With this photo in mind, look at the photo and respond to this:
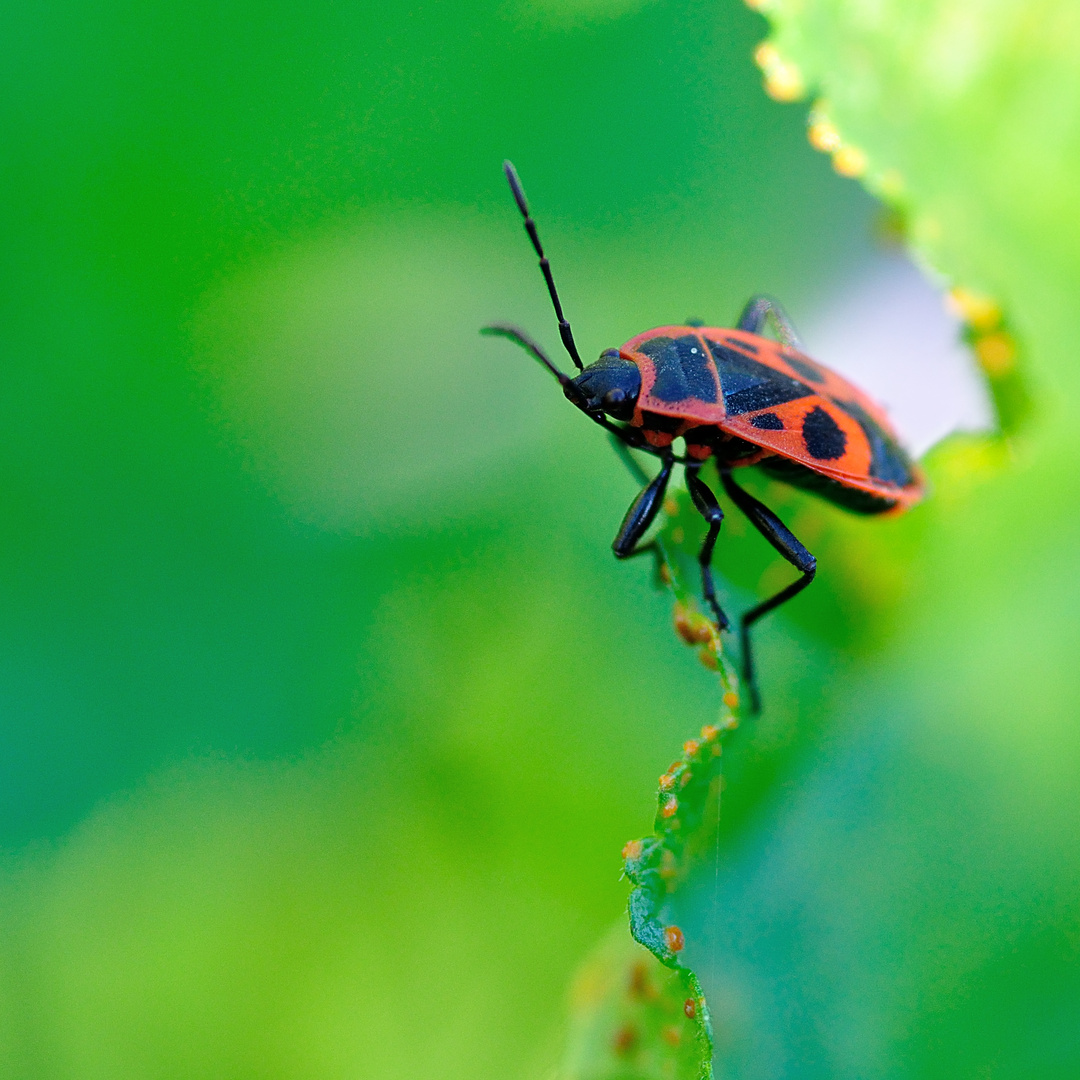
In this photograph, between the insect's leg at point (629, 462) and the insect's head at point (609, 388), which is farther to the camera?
the insect's leg at point (629, 462)

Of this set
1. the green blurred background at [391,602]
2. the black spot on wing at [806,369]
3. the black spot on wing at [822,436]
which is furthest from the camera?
the black spot on wing at [806,369]

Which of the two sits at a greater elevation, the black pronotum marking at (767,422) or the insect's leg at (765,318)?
the insect's leg at (765,318)

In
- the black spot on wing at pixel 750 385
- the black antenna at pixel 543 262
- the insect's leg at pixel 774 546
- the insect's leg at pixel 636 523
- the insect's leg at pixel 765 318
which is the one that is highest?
the black antenna at pixel 543 262

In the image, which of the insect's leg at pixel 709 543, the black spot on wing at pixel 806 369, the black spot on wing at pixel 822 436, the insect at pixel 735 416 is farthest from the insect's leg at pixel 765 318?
the insect's leg at pixel 709 543

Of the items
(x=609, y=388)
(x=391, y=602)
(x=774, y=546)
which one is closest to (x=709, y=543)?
(x=774, y=546)

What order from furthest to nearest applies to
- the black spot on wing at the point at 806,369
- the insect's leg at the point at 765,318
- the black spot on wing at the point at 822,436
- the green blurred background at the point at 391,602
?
1. the insect's leg at the point at 765,318
2. the black spot on wing at the point at 806,369
3. the black spot on wing at the point at 822,436
4. the green blurred background at the point at 391,602

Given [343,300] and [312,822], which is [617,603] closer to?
[312,822]

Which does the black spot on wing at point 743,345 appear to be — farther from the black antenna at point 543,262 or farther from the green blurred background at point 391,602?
the black antenna at point 543,262

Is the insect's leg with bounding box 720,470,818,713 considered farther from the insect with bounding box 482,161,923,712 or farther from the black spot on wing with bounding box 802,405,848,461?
the black spot on wing with bounding box 802,405,848,461
